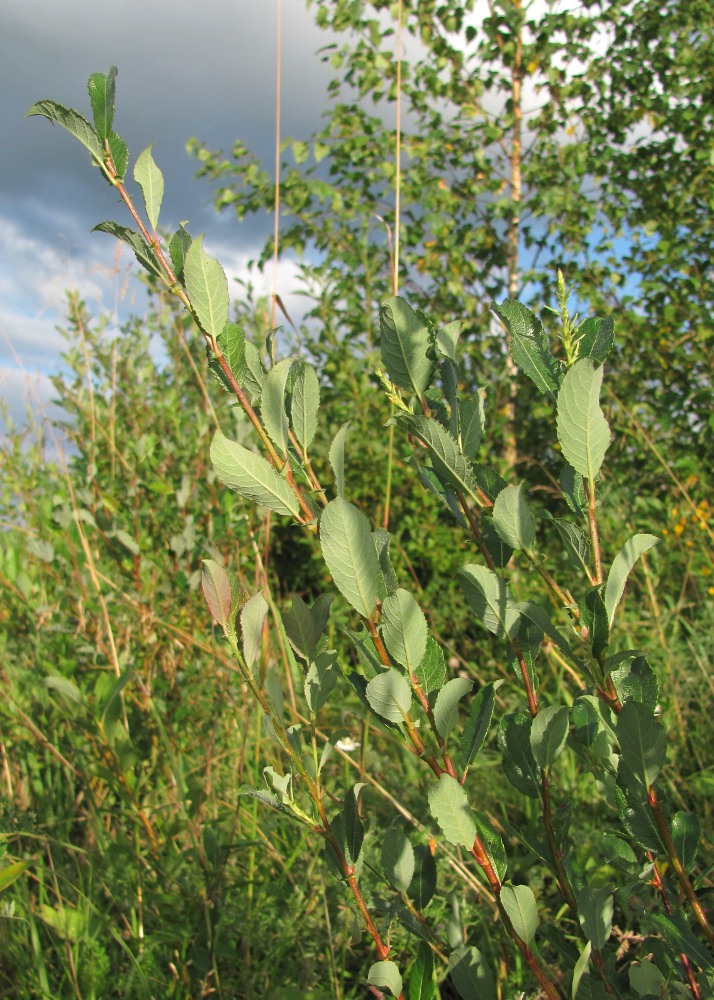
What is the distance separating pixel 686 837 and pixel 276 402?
1.49 feet

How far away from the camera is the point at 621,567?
58 cm

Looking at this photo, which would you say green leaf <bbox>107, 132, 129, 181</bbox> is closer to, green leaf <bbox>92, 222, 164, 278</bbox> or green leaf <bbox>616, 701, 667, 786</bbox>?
green leaf <bbox>92, 222, 164, 278</bbox>

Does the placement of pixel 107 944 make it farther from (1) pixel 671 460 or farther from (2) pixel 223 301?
(1) pixel 671 460

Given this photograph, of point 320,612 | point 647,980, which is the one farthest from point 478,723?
point 647,980

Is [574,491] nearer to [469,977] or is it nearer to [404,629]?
[404,629]

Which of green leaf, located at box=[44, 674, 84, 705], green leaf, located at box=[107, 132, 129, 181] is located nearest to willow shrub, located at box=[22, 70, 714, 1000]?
green leaf, located at box=[107, 132, 129, 181]

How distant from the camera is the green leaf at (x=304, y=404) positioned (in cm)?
60

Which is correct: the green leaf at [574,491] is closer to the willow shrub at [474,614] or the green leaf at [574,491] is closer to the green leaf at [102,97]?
the willow shrub at [474,614]

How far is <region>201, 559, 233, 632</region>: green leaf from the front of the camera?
63cm

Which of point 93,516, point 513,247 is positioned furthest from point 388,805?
point 513,247

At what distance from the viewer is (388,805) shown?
1.83 metres

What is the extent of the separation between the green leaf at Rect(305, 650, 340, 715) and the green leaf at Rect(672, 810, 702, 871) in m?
0.28

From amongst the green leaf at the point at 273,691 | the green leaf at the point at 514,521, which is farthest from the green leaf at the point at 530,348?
the green leaf at the point at 273,691

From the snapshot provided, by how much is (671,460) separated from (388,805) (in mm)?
2473
